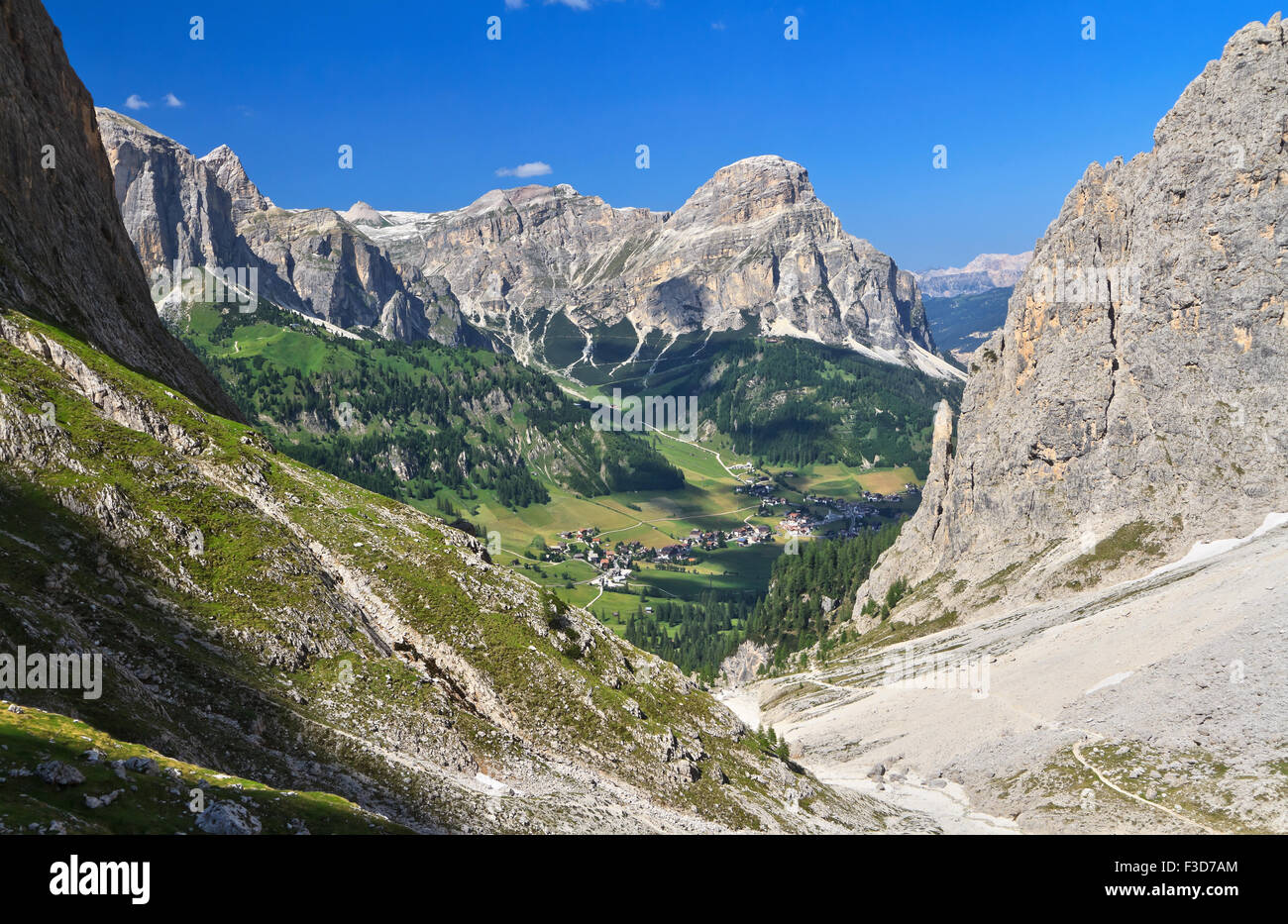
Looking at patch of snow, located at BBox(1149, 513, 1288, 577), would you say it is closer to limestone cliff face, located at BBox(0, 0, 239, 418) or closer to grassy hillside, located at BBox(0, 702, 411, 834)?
grassy hillside, located at BBox(0, 702, 411, 834)

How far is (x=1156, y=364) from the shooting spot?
172m

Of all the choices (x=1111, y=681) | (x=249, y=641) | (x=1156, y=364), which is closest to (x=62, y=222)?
(x=249, y=641)

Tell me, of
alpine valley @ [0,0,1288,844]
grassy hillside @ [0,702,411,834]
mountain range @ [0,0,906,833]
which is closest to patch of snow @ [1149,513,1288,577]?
alpine valley @ [0,0,1288,844]

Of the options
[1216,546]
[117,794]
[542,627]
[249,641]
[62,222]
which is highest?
[62,222]

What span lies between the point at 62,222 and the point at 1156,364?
18676cm

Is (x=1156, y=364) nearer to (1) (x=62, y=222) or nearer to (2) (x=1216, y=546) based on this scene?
(2) (x=1216, y=546)

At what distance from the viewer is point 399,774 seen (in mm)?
53938

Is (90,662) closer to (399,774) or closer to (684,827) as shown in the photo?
(399,774)

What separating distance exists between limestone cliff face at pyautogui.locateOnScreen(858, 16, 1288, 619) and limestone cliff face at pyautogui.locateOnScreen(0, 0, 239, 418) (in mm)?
156224
